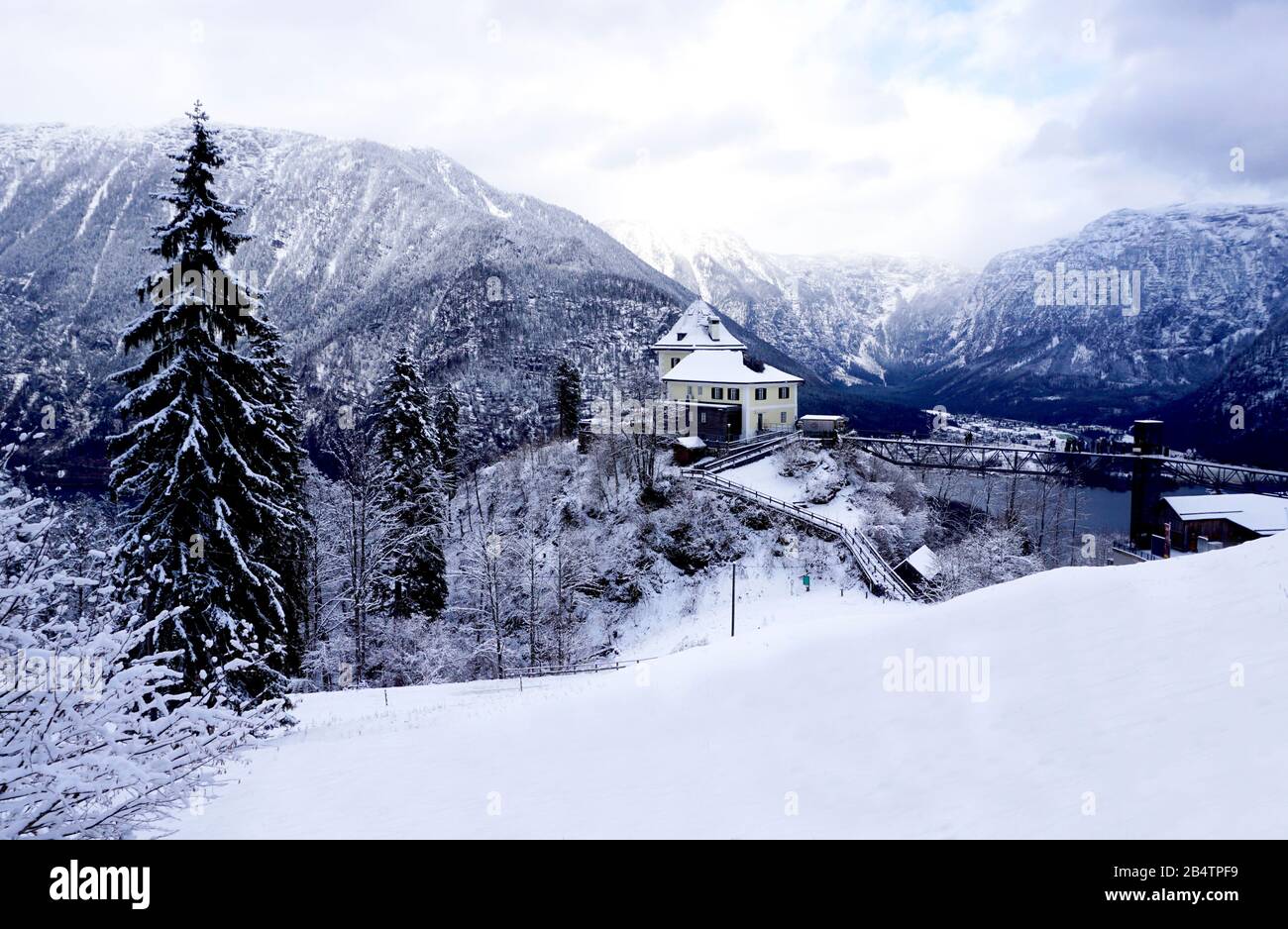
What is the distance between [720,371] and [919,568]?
23.7 m

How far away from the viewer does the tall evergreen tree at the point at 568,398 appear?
58.7m

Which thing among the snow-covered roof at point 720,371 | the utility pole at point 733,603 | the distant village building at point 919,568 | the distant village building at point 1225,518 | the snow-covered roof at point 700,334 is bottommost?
the utility pole at point 733,603

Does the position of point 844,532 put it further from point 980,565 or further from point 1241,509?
point 1241,509

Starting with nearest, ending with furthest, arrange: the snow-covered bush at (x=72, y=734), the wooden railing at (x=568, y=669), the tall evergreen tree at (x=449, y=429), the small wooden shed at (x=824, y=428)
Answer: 1. the snow-covered bush at (x=72, y=734)
2. the wooden railing at (x=568, y=669)
3. the small wooden shed at (x=824, y=428)
4. the tall evergreen tree at (x=449, y=429)

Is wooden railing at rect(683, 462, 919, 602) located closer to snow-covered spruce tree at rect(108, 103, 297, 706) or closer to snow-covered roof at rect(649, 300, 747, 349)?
snow-covered roof at rect(649, 300, 747, 349)

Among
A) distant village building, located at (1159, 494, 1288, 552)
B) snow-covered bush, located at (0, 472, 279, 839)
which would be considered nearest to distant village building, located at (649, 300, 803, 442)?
distant village building, located at (1159, 494, 1288, 552)

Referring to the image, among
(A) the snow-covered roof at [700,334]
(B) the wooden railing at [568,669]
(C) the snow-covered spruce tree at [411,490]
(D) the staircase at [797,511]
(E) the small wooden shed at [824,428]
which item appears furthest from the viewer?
(A) the snow-covered roof at [700,334]

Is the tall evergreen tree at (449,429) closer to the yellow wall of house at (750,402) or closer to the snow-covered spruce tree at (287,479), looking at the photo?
the yellow wall of house at (750,402)

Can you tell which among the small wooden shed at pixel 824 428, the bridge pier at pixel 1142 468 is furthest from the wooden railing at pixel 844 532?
the bridge pier at pixel 1142 468

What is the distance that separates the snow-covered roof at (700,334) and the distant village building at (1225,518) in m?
34.7

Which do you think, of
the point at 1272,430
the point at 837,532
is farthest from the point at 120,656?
the point at 1272,430

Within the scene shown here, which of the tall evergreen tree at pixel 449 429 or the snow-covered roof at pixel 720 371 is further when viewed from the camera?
the snow-covered roof at pixel 720 371
